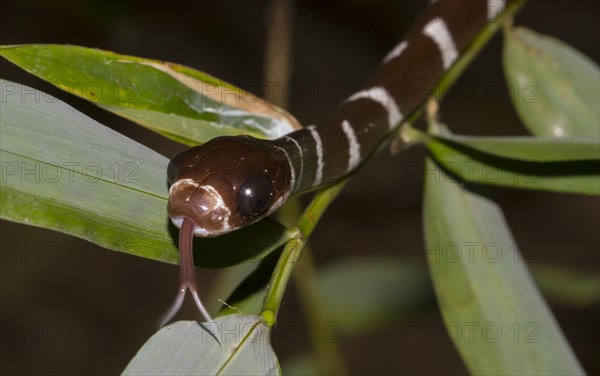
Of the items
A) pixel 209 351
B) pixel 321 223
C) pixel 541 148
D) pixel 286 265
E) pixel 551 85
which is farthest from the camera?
pixel 321 223

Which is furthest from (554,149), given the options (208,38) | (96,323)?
(208,38)

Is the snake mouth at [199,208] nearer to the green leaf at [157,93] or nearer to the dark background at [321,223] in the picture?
the green leaf at [157,93]

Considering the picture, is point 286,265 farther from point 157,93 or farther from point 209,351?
point 157,93

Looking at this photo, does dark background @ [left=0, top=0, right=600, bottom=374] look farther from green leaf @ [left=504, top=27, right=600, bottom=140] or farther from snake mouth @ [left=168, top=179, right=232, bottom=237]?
snake mouth @ [left=168, top=179, right=232, bottom=237]

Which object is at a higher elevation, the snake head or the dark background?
the snake head

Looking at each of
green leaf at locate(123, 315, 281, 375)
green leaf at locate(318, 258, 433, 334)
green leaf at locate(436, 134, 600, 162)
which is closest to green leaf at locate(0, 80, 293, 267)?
green leaf at locate(123, 315, 281, 375)

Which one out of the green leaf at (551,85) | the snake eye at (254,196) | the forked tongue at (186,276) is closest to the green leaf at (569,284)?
the green leaf at (551,85)

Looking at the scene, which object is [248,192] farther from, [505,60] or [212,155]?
[505,60]

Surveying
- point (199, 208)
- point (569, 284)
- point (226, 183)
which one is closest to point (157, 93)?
point (226, 183)
